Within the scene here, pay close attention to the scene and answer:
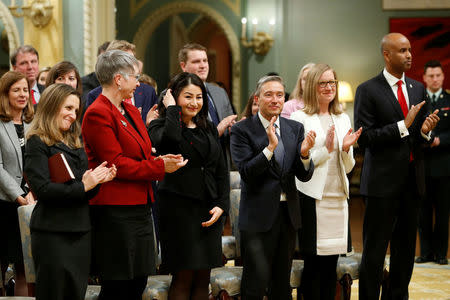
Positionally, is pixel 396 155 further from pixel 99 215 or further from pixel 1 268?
pixel 1 268

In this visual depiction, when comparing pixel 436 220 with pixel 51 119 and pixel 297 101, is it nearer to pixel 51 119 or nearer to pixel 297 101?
pixel 297 101

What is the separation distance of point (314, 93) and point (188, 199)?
106 centimetres

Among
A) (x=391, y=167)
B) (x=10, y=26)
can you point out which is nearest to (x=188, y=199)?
(x=391, y=167)

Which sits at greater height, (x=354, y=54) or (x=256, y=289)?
(x=354, y=54)

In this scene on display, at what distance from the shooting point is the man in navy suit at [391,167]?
3.69 metres

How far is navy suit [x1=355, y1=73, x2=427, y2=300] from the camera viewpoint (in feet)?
12.1

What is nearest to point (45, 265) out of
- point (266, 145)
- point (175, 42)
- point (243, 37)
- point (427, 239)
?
point (266, 145)

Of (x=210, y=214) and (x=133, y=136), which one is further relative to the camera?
(x=210, y=214)

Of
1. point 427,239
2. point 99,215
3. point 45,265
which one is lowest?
point 427,239

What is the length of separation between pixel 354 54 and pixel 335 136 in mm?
6033

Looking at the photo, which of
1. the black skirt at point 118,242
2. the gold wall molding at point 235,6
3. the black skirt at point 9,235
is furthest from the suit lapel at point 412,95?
the gold wall molding at point 235,6

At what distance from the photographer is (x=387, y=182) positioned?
3695 mm

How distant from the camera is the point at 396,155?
371cm

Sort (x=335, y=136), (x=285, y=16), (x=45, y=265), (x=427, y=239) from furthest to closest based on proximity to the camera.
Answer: (x=285, y=16), (x=427, y=239), (x=335, y=136), (x=45, y=265)
